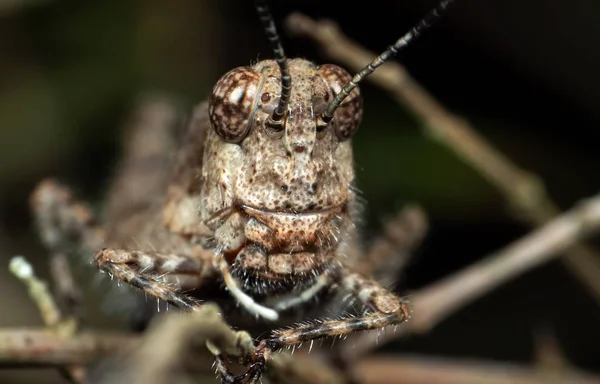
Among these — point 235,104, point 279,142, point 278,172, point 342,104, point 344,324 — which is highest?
point 342,104

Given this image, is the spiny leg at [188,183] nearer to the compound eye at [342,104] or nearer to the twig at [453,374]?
the compound eye at [342,104]

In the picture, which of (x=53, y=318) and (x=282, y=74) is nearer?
(x=282, y=74)

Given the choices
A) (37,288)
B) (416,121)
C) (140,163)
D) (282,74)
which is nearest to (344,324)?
(282,74)

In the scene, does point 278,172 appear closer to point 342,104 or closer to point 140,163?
point 342,104

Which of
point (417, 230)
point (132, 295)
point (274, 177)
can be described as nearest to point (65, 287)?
point (132, 295)

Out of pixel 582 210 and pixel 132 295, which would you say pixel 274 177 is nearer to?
pixel 132 295

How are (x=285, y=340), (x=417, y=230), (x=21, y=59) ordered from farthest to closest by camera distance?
(x=21, y=59) < (x=417, y=230) < (x=285, y=340)
